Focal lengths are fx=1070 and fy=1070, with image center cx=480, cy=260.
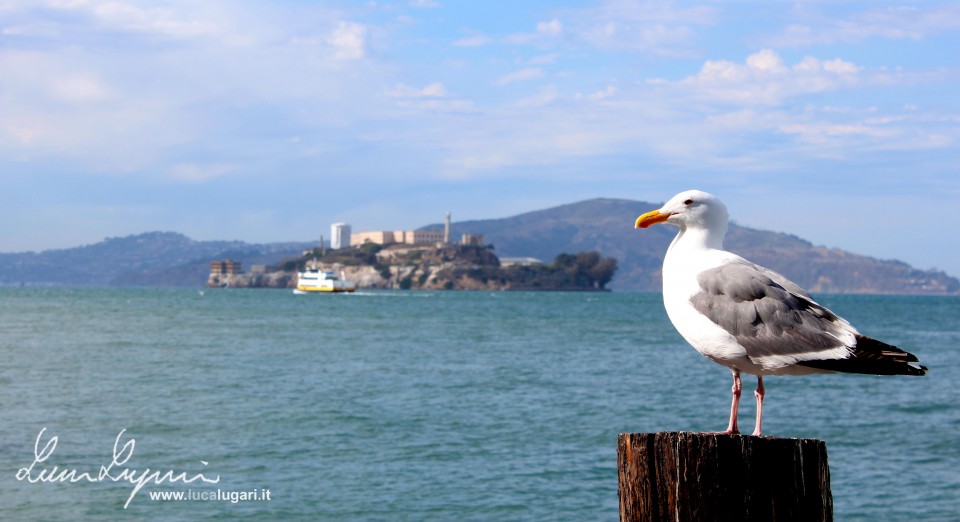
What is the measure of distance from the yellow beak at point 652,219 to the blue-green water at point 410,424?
8791 millimetres

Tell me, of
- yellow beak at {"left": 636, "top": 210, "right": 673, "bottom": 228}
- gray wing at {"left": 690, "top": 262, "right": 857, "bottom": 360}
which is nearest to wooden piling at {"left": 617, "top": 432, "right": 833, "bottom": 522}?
gray wing at {"left": 690, "top": 262, "right": 857, "bottom": 360}

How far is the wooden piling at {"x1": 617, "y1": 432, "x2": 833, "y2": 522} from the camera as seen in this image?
3.58m

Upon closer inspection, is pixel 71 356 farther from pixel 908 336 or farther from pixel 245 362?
pixel 908 336

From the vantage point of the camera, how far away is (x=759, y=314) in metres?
4.53

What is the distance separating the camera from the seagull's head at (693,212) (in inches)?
181

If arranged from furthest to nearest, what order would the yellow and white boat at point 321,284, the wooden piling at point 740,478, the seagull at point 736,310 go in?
the yellow and white boat at point 321,284, the seagull at point 736,310, the wooden piling at point 740,478

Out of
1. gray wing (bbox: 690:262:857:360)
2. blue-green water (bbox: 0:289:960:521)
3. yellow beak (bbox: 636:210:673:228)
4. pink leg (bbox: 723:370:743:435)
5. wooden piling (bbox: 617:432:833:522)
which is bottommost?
blue-green water (bbox: 0:289:960:521)

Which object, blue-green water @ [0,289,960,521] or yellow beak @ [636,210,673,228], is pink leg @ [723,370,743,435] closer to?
yellow beak @ [636,210,673,228]

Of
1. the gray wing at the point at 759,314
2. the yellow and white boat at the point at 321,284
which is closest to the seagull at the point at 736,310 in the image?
the gray wing at the point at 759,314

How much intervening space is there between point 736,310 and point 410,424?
648 inches

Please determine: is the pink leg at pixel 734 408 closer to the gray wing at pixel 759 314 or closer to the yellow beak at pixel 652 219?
the gray wing at pixel 759 314

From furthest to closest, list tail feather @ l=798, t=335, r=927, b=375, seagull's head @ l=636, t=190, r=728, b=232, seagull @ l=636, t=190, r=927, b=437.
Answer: seagull's head @ l=636, t=190, r=728, b=232 < seagull @ l=636, t=190, r=927, b=437 < tail feather @ l=798, t=335, r=927, b=375

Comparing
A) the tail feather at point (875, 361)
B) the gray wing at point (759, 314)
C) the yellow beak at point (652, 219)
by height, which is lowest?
the tail feather at point (875, 361)

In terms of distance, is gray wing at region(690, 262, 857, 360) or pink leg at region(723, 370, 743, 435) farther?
gray wing at region(690, 262, 857, 360)
